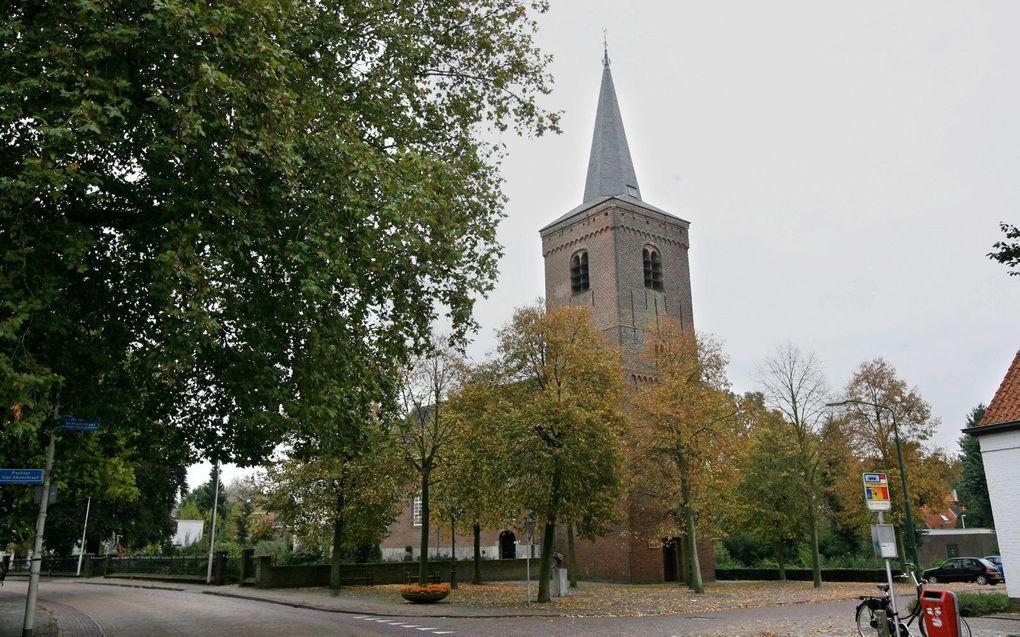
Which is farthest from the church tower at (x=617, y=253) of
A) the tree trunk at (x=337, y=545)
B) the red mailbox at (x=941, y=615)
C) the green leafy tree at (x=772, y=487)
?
the red mailbox at (x=941, y=615)

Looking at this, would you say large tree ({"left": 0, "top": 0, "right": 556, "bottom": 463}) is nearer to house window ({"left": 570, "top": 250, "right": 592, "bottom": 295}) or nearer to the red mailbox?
the red mailbox

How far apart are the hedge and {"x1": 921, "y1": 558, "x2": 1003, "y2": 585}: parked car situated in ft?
7.72

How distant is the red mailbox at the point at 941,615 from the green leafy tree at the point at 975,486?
44732 millimetres

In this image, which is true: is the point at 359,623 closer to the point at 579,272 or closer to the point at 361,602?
the point at 361,602

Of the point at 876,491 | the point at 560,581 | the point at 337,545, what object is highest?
the point at 876,491

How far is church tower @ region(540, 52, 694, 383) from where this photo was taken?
43406 millimetres

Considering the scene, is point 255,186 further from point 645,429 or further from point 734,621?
point 645,429

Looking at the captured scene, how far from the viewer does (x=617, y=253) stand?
1745 inches

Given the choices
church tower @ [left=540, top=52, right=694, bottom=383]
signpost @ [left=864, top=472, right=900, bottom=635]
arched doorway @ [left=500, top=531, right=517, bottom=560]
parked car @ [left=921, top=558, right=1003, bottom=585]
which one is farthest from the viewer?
arched doorway @ [left=500, top=531, right=517, bottom=560]

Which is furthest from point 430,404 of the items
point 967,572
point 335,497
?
point 967,572

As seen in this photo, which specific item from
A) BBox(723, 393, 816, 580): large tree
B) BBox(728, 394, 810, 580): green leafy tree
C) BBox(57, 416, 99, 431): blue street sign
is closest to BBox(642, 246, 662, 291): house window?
BBox(723, 393, 816, 580): large tree

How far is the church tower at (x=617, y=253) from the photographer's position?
4341 centimetres

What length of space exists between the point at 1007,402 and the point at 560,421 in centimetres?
1219

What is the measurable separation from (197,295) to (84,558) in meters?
44.3
